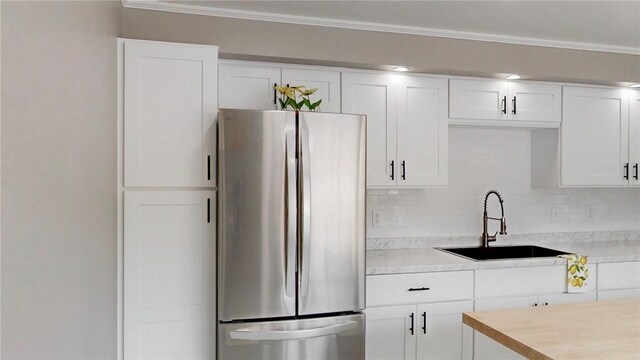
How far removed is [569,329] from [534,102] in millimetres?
2162

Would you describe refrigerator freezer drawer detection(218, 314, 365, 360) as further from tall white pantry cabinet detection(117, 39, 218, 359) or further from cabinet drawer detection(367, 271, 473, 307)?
cabinet drawer detection(367, 271, 473, 307)

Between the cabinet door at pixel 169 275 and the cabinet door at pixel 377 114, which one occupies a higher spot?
the cabinet door at pixel 377 114

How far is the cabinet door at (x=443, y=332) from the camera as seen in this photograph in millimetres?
2855

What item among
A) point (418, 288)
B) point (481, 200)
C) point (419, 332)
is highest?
point (481, 200)

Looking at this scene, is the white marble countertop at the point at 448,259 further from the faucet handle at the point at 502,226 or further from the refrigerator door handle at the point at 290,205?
the refrigerator door handle at the point at 290,205

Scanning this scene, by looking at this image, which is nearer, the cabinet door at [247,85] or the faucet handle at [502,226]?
the cabinet door at [247,85]

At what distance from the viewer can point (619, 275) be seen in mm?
3223

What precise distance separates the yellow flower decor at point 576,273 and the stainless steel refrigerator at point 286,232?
5.25 ft

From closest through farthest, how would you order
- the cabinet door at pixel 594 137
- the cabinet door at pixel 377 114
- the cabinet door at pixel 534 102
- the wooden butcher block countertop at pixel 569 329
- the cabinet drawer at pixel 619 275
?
the wooden butcher block countertop at pixel 569 329 < the cabinet door at pixel 377 114 < the cabinet drawer at pixel 619 275 < the cabinet door at pixel 534 102 < the cabinet door at pixel 594 137

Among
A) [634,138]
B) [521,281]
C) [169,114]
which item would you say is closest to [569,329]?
[521,281]

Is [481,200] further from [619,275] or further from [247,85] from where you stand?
[247,85]

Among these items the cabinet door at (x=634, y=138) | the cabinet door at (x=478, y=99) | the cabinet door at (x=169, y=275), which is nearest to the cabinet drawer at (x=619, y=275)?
the cabinet door at (x=634, y=138)

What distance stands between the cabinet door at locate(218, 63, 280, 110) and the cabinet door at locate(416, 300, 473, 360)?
1.60 m

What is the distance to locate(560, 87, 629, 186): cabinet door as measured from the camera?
3484mm
